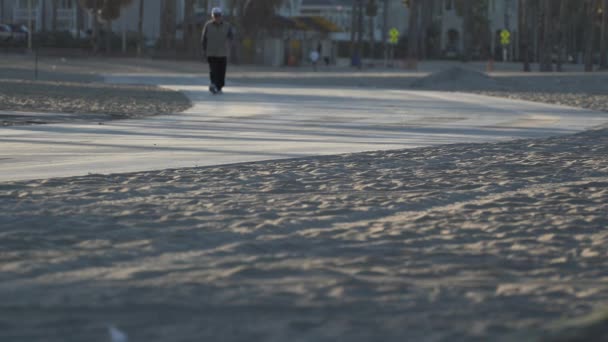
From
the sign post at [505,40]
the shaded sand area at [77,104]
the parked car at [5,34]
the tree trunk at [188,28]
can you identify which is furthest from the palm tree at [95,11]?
the shaded sand area at [77,104]

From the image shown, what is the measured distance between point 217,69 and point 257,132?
1045cm

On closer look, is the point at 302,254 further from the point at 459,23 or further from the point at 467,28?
the point at 459,23

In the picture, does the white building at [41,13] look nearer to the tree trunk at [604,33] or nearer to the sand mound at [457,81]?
the tree trunk at [604,33]

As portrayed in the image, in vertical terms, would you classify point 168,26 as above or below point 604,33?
above

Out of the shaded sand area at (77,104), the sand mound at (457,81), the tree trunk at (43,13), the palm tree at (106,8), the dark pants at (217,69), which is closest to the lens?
the shaded sand area at (77,104)

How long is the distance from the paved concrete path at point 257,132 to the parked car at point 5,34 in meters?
58.7

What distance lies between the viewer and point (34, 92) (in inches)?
868

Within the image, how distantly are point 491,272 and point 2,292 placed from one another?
6.57ft

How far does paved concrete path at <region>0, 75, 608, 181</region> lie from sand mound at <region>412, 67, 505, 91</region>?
44.0 feet

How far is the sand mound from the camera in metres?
35.5

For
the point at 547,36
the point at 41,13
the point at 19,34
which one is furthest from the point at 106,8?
the point at 547,36

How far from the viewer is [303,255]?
18.5ft

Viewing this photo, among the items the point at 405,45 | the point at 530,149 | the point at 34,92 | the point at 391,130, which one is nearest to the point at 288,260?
the point at 530,149

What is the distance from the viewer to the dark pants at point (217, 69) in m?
23.4
